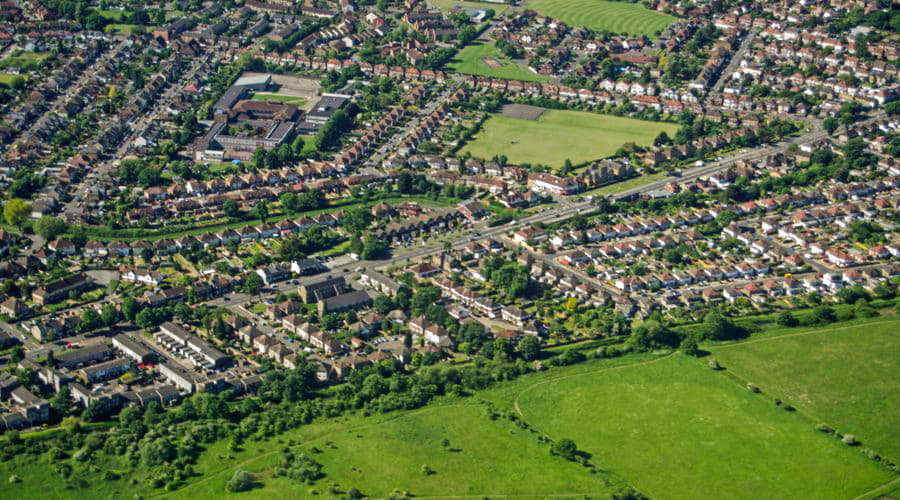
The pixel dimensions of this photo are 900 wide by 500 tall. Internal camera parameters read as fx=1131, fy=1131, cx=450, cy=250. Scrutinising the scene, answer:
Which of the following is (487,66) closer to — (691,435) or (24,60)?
(24,60)

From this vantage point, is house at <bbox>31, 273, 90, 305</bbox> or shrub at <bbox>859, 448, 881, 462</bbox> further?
house at <bbox>31, 273, 90, 305</bbox>

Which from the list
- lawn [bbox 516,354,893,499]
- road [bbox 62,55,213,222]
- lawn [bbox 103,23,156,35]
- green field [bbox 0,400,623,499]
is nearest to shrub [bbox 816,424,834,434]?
lawn [bbox 516,354,893,499]

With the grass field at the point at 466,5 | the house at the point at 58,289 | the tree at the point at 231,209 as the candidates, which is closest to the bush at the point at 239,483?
the house at the point at 58,289

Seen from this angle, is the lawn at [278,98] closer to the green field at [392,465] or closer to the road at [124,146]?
the road at [124,146]

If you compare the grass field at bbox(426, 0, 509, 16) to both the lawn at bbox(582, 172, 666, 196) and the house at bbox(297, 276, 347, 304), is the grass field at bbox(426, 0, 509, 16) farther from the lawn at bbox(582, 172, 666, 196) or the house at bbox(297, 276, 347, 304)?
the house at bbox(297, 276, 347, 304)

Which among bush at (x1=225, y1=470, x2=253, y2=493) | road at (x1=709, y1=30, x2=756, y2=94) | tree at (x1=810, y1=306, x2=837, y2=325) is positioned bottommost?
bush at (x1=225, y1=470, x2=253, y2=493)
